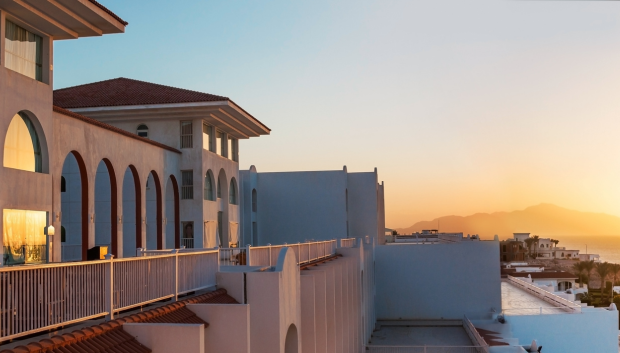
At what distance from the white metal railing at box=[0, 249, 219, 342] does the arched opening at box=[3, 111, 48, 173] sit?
9.15 metres

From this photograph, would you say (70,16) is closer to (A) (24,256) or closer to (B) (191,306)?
(A) (24,256)

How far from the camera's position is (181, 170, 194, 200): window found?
32.0 m

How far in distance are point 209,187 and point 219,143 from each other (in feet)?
8.57

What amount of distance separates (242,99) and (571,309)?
900 inches

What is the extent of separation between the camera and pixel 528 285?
4581 cm

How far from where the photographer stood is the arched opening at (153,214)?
96.4ft

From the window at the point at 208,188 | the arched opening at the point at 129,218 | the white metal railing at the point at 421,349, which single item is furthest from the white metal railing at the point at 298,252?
the arched opening at the point at 129,218

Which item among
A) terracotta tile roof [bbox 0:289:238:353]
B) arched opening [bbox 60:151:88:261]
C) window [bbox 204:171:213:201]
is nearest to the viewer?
terracotta tile roof [bbox 0:289:238:353]

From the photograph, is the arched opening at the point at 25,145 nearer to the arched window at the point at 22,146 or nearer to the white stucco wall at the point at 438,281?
the arched window at the point at 22,146

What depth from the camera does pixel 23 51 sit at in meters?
18.3

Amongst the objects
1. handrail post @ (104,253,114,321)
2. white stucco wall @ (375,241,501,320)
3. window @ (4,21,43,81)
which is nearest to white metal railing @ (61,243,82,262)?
window @ (4,21,43,81)

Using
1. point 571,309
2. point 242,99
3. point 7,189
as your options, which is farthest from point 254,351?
point 242,99

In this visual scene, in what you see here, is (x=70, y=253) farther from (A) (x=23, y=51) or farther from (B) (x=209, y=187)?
(A) (x=23, y=51)

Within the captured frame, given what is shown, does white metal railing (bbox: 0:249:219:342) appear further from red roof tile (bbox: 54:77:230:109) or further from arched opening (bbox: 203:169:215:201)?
arched opening (bbox: 203:169:215:201)
